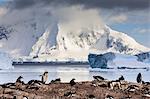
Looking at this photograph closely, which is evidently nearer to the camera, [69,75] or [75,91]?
[75,91]

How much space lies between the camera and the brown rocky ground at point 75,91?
51.8ft

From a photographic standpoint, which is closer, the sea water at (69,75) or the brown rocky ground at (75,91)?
the brown rocky ground at (75,91)

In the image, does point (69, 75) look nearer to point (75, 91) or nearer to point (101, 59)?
point (101, 59)

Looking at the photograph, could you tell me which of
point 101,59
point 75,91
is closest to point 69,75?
point 101,59

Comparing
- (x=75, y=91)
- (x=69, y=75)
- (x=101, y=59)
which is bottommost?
(x=75, y=91)

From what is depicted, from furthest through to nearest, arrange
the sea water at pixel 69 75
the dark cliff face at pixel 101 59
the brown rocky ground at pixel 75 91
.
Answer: the dark cliff face at pixel 101 59 → the sea water at pixel 69 75 → the brown rocky ground at pixel 75 91

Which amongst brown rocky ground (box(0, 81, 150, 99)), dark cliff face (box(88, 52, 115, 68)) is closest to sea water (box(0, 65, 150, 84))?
dark cliff face (box(88, 52, 115, 68))

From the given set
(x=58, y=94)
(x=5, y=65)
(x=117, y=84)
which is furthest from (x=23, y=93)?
(x=5, y=65)

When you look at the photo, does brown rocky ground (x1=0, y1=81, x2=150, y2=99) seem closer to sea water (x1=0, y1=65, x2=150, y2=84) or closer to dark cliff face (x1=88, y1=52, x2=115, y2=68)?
sea water (x1=0, y1=65, x2=150, y2=84)

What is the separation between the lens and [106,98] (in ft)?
53.5

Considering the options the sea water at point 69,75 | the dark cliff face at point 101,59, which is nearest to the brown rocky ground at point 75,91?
the sea water at point 69,75

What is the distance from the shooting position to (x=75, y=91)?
17453 millimetres

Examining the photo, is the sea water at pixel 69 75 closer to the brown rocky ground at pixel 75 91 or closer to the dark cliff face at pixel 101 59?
the dark cliff face at pixel 101 59

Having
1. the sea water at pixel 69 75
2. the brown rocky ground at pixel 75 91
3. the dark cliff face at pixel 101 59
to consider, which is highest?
the dark cliff face at pixel 101 59
